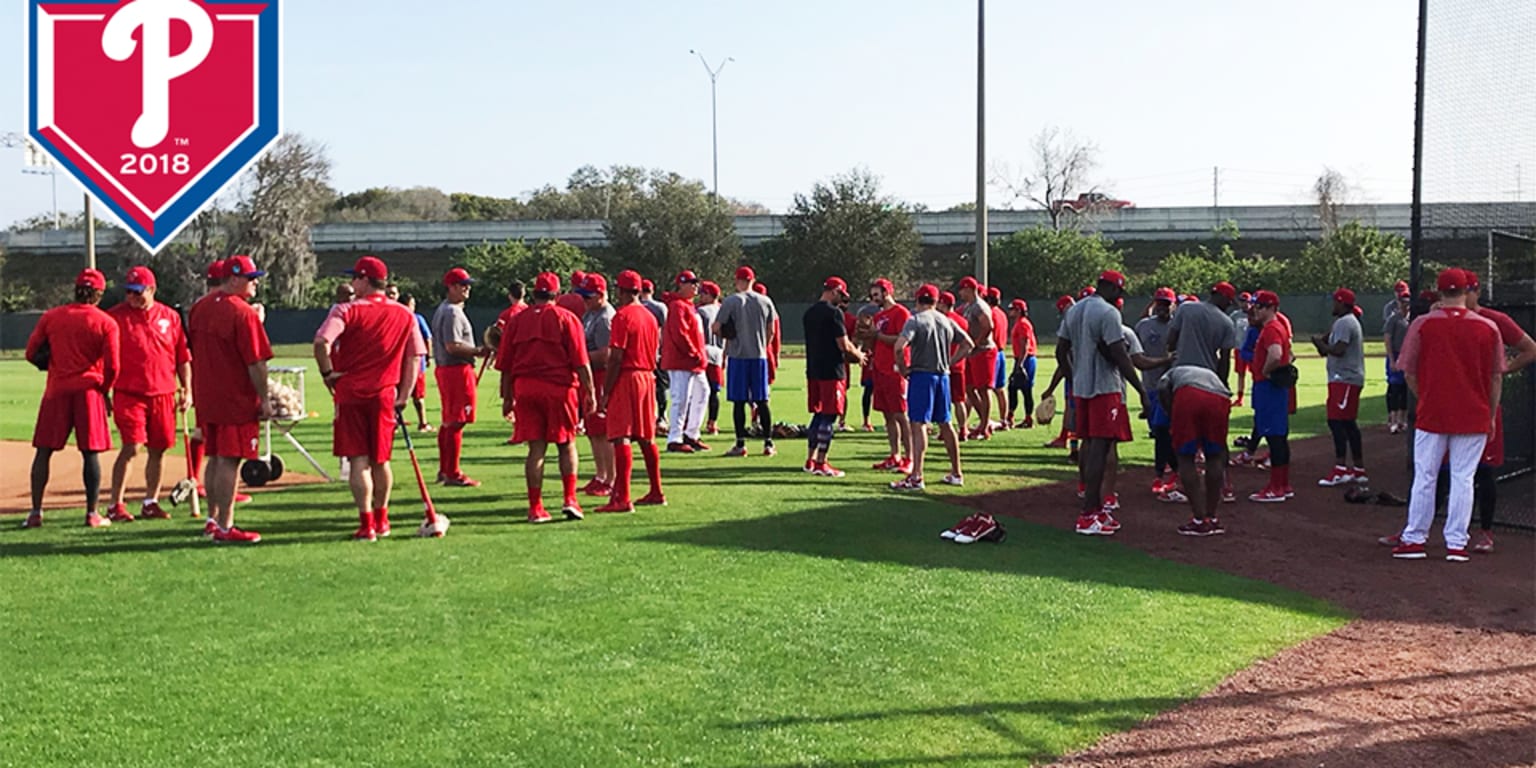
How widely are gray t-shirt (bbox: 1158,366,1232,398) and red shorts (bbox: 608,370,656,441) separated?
14.6 feet

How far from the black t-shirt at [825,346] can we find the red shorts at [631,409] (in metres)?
3.47

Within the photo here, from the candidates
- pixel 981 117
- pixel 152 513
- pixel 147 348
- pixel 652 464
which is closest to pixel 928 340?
pixel 652 464

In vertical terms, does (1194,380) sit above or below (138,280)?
below

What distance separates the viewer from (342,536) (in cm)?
1005

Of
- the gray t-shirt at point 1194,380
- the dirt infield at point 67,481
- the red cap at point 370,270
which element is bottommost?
the dirt infield at point 67,481

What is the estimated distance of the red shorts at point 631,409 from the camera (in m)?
11.2

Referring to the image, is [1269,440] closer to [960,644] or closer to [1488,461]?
[1488,461]

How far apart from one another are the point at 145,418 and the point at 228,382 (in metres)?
1.67

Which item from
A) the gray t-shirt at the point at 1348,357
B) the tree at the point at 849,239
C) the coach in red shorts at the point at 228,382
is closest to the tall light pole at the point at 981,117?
the gray t-shirt at the point at 1348,357

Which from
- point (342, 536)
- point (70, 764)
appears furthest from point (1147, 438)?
point (70, 764)

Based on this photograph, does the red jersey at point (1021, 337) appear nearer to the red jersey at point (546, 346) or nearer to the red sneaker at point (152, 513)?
the red jersey at point (546, 346)

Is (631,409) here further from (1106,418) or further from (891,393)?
(1106,418)

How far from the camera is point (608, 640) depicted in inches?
273

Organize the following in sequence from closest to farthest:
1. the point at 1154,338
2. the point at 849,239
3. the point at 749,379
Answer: the point at 1154,338
the point at 749,379
the point at 849,239
